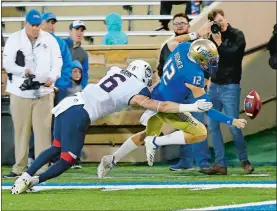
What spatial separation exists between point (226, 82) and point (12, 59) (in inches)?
92.2

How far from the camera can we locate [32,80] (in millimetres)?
11703

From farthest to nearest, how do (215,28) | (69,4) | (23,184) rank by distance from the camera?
(69,4) → (215,28) → (23,184)

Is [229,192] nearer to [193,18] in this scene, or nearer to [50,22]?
[50,22]

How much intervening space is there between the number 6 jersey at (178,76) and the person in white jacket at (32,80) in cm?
165

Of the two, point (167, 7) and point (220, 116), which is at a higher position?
point (167, 7)

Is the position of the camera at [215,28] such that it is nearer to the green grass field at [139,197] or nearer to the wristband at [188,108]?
the green grass field at [139,197]

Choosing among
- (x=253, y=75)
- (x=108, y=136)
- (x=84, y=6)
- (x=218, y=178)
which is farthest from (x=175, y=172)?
(x=84, y=6)

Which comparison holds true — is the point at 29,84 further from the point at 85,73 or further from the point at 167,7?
the point at 167,7

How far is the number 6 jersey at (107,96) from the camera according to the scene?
32.1 feet

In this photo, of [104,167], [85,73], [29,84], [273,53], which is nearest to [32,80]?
[29,84]

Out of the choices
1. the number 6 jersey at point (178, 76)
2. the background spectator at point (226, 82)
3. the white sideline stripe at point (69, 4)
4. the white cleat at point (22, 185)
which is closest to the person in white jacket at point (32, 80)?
the number 6 jersey at point (178, 76)

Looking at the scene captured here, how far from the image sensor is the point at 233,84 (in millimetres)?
11773

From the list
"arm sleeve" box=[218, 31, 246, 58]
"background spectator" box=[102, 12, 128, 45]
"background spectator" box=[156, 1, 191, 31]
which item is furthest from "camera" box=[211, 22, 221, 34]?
"background spectator" box=[156, 1, 191, 31]

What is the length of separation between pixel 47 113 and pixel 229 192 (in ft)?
9.99
